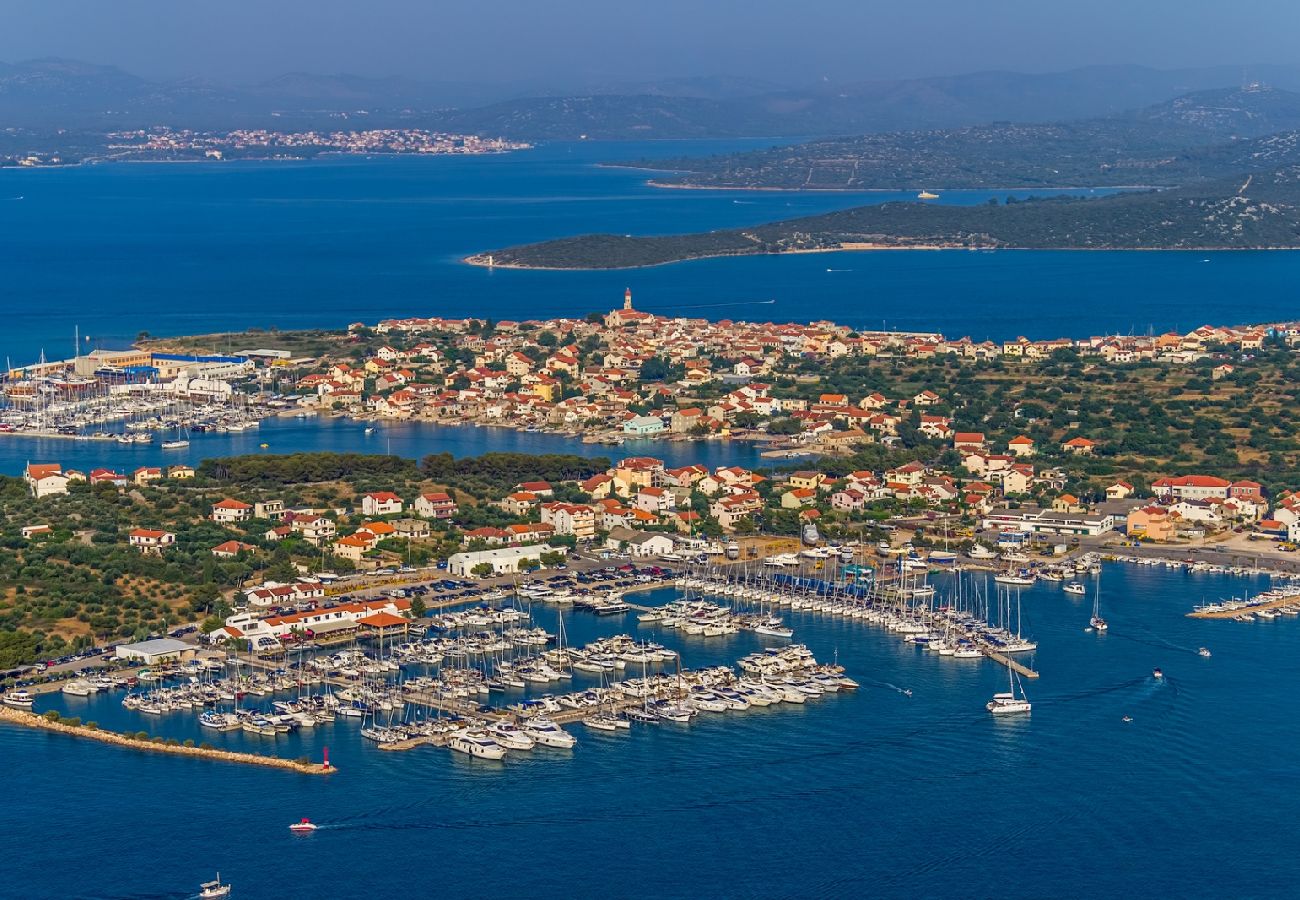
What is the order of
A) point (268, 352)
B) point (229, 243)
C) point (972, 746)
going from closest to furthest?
point (972, 746) → point (268, 352) → point (229, 243)

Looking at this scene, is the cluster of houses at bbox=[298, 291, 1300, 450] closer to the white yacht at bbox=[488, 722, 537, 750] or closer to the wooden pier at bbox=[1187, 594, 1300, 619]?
the wooden pier at bbox=[1187, 594, 1300, 619]

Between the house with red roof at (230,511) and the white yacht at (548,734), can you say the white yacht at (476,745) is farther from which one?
the house with red roof at (230,511)

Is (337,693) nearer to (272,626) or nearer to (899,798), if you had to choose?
(272,626)

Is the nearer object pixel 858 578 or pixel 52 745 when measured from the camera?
pixel 52 745

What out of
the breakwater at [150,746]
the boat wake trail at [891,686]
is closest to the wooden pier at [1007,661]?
the boat wake trail at [891,686]

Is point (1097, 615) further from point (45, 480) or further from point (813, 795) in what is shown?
point (45, 480)

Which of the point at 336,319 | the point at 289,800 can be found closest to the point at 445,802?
the point at 289,800

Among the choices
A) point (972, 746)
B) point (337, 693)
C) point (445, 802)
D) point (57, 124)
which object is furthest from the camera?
point (57, 124)
